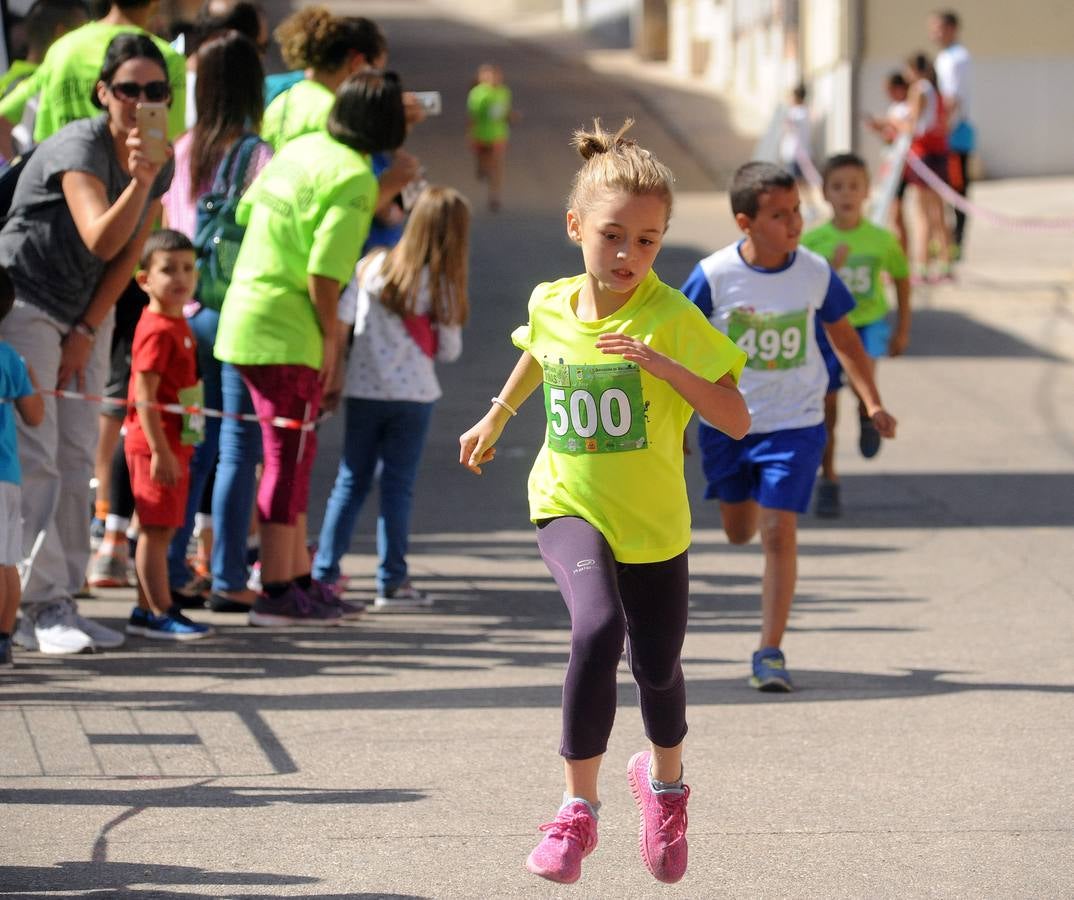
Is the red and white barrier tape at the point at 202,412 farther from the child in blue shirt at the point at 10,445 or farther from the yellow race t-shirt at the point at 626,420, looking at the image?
the yellow race t-shirt at the point at 626,420

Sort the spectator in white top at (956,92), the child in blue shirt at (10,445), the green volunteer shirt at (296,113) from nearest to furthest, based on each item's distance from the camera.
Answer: the child in blue shirt at (10,445)
the green volunteer shirt at (296,113)
the spectator in white top at (956,92)

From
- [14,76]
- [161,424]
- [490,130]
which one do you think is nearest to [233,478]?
[161,424]

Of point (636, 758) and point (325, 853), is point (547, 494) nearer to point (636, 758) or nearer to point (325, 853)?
point (636, 758)

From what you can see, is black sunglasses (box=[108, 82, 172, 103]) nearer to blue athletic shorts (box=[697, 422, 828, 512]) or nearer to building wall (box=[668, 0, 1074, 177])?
blue athletic shorts (box=[697, 422, 828, 512])

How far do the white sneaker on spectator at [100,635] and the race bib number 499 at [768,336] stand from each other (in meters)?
2.48

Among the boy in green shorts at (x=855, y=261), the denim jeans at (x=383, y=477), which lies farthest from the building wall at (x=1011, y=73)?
the denim jeans at (x=383, y=477)

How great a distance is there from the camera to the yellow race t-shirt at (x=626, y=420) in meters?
4.59

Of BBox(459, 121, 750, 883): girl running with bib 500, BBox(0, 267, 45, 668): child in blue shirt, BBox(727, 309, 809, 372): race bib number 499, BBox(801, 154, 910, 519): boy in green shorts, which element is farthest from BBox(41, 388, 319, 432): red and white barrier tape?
BBox(801, 154, 910, 519): boy in green shorts

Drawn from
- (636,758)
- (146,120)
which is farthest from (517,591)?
(636,758)

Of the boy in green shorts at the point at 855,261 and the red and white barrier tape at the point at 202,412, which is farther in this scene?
the boy in green shorts at the point at 855,261

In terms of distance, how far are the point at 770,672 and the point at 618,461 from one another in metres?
2.25

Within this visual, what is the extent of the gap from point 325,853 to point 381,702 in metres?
1.66

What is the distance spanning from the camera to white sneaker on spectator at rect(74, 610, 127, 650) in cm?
718

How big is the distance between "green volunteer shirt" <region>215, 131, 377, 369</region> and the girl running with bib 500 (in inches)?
105
